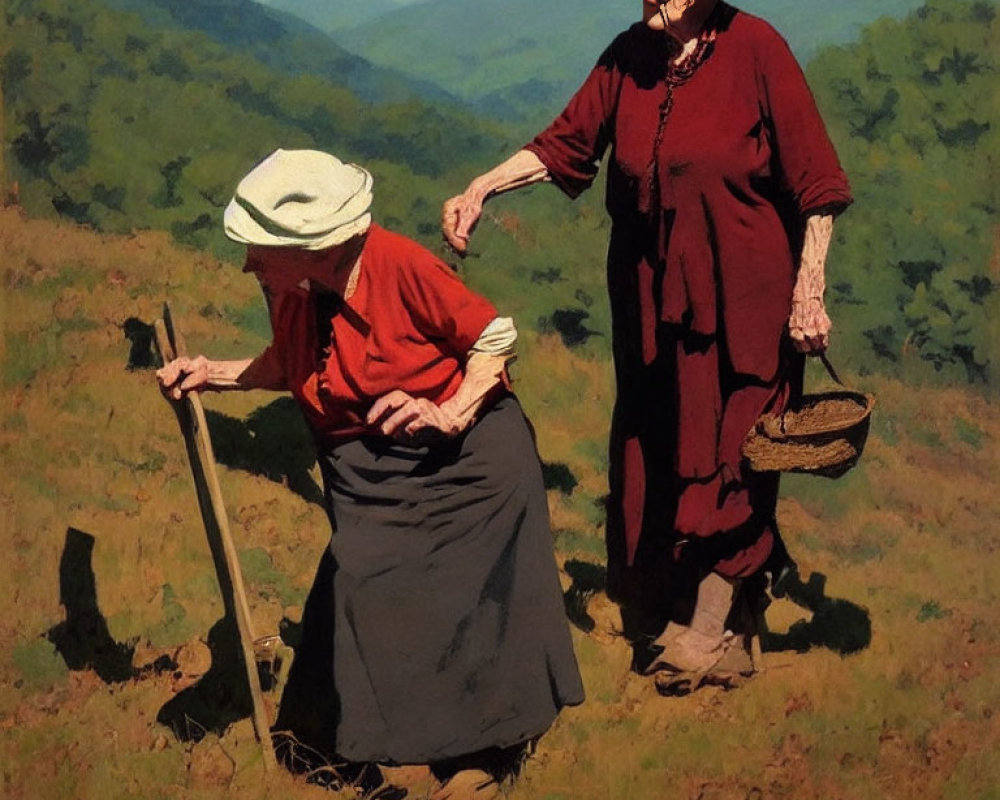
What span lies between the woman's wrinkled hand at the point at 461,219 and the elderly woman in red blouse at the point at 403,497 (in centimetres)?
61

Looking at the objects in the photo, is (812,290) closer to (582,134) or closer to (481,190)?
(582,134)

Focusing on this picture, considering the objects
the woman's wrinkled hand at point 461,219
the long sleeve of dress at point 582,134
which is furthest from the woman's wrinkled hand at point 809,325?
the woman's wrinkled hand at point 461,219

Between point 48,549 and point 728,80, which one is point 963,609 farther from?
point 48,549

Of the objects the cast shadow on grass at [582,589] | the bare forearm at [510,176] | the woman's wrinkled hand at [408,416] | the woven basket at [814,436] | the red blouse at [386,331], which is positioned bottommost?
the cast shadow on grass at [582,589]

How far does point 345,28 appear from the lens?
5.32m

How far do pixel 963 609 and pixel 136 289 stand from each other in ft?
9.79

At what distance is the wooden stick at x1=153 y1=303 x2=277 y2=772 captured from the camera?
3.68 metres

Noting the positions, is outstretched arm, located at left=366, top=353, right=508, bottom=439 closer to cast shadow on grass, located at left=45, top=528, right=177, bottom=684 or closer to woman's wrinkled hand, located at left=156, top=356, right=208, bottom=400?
woman's wrinkled hand, located at left=156, top=356, right=208, bottom=400

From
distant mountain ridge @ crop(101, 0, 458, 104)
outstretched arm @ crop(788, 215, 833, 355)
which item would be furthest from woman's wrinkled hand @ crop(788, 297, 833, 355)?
distant mountain ridge @ crop(101, 0, 458, 104)

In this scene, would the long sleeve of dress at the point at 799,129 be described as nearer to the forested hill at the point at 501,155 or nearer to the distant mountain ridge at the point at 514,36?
the distant mountain ridge at the point at 514,36

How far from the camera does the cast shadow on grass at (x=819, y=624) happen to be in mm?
4578

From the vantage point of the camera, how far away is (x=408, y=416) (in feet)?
11.5

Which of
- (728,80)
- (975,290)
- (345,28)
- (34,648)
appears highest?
(728,80)

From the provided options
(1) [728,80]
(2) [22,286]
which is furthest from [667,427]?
(2) [22,286]
